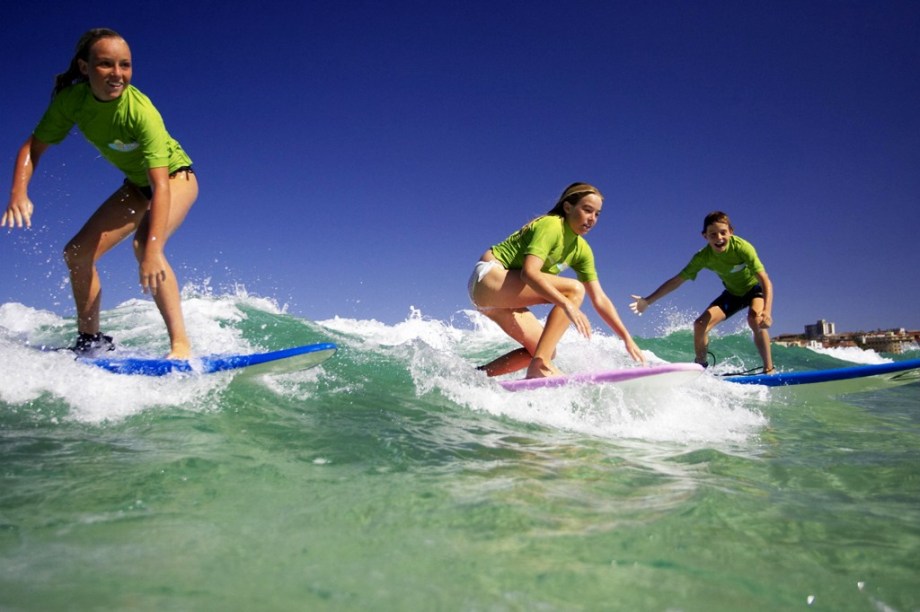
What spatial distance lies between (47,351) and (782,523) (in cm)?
460

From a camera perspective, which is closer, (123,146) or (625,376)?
(123,146)

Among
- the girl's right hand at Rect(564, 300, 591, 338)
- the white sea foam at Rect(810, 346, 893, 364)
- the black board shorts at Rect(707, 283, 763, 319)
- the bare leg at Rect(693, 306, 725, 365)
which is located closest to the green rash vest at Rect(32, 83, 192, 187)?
the girl's right hand at Rect(564, 300, 591, 338)

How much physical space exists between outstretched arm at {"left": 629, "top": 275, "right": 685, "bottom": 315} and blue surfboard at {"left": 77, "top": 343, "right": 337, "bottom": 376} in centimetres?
441

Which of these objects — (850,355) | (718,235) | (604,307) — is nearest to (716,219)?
(718,235)

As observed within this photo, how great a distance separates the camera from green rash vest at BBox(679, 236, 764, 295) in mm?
7547

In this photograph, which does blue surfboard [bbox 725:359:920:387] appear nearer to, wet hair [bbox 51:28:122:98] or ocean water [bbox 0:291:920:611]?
ocean water [bbox 0:291:920:611]

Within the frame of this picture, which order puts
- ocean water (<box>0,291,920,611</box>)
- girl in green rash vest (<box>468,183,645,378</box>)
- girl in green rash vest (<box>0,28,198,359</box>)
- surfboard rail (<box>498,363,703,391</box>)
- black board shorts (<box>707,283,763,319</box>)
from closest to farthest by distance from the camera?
1. ocean water (<box>0,291,920,611</box>)
2. girl in green rash vest (<box>0,28,198,359</box>)
3. surfboard rail (<box>498,363,703,391</box>)
4. girl in green rash vest (<box>468,183,645,378</box>)
5. black board shorts (<box>707,283,763,319</box>)

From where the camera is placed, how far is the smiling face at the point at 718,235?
24.2 feet

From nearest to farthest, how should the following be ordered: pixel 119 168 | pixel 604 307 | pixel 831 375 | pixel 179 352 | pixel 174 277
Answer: pixel 179 352
pixel 174 277
pixel 119 168
pixel 604 307
pixel 831 375

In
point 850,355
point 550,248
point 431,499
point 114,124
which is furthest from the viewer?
point 850,355

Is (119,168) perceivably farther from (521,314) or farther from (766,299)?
(766,299)

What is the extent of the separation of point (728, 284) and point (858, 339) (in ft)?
129

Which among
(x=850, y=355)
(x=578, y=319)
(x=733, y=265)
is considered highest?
(x=850, y=355)

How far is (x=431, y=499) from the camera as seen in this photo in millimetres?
2395
